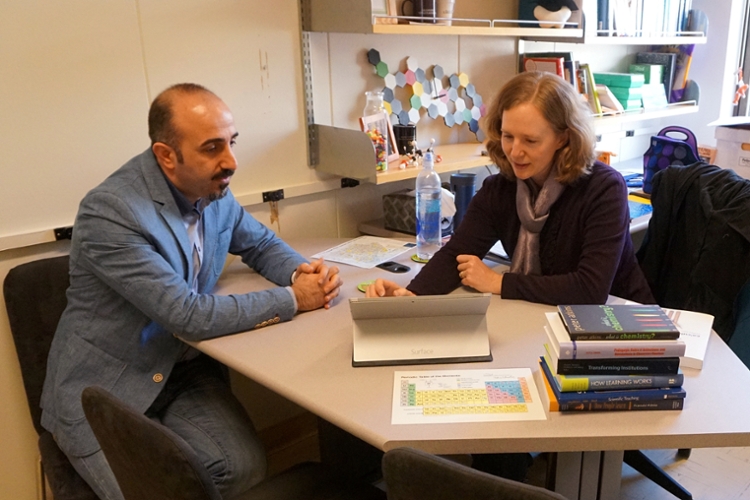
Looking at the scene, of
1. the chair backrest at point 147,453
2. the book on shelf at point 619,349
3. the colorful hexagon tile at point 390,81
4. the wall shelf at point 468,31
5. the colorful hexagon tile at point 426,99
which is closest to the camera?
the chair backrest at point 147,453

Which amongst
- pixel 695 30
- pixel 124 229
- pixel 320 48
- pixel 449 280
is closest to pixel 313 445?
pixel 449 280

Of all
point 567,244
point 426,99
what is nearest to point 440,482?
point 567,244

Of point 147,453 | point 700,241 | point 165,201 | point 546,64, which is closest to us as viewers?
point 147,453

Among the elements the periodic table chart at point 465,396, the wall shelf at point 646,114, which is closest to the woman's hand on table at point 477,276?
the periodic table chart at point 465,396

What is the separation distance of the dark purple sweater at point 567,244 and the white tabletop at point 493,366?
0.08m

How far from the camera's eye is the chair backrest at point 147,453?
1.05m

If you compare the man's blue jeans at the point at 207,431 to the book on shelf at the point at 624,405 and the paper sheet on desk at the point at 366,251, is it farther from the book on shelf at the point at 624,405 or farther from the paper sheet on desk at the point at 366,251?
the book on shelf at the point at 624,405

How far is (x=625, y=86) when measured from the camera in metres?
3.06

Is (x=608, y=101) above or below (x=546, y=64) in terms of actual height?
below

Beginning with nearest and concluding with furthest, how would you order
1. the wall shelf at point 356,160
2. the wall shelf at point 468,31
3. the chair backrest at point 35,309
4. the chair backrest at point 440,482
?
the chair backrest at point 440,482
the chair backrest at point 35,309
the wall shelf at point 468,31
the wall shelf at point 356,160

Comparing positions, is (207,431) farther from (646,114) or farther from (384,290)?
(646,114)

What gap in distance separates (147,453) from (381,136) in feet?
4.79

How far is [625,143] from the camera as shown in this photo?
3.54 meters

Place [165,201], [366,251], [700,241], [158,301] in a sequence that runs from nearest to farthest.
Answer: [158,301] < [165,201] < [700,241] < [366,251]
